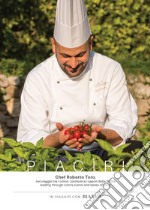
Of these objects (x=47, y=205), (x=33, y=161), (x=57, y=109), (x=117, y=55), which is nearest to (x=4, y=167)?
(x=33, y=161)

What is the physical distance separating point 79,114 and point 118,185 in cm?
144

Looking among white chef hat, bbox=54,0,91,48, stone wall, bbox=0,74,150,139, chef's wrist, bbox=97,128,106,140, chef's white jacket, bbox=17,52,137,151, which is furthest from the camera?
stone wall, bbox=0,74,150,139

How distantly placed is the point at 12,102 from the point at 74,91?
363 centimetres

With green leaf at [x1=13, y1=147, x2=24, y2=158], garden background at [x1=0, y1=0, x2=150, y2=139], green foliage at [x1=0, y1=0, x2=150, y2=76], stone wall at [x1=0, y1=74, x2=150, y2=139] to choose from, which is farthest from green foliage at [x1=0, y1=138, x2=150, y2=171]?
green foliage at [x1=0, y1=0, x2=150, y2=76]

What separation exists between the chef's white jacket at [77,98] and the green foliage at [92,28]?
4.30 metres

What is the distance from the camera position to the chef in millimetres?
3844

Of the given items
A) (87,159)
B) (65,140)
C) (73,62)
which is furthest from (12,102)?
(87,159)

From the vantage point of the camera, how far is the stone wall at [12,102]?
7.59 meters

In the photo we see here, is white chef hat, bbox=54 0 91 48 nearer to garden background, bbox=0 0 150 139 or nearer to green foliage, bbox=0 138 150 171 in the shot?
green foliage, bbox=0 138 150 171

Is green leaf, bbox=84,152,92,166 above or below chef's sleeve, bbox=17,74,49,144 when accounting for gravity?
above

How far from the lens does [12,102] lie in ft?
25.3

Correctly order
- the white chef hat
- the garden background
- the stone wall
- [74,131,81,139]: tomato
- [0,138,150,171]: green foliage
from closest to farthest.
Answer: [0,138,150,171]: green foliage < [74,131,81,139]: tomato < the white chef hat < the stone wall < the garden background

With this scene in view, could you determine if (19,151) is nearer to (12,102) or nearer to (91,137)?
(91,137)

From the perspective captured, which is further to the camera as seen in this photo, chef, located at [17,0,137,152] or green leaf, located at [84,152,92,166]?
chef, located at [17,0,137,152]
